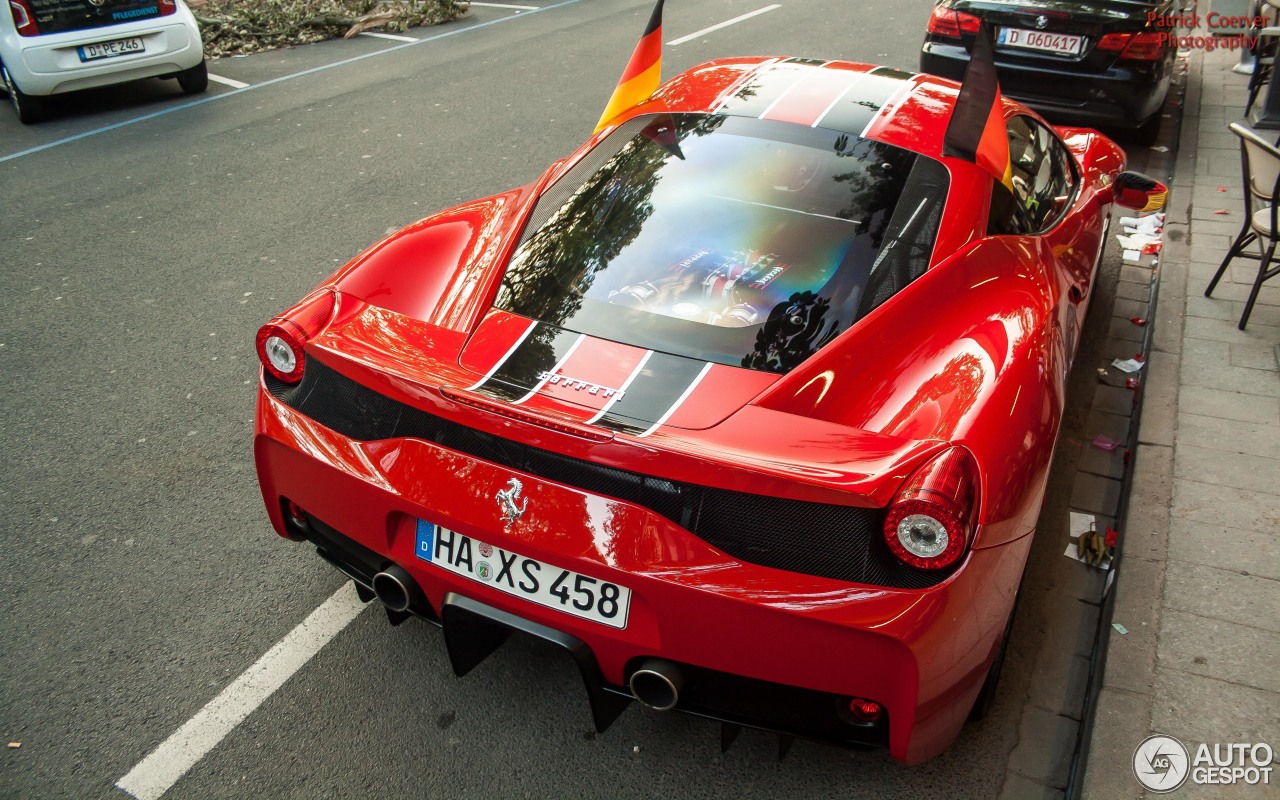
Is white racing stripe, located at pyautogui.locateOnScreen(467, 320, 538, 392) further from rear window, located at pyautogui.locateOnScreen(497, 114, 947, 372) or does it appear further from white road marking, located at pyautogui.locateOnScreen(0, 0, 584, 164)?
white road marking, located at pyautogui.locateOnScreen(0, 0, 584, 164)

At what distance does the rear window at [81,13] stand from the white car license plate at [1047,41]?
22.7ft

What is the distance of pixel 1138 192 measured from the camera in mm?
3949

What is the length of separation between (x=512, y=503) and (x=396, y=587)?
45 cm

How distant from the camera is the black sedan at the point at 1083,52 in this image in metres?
6.82

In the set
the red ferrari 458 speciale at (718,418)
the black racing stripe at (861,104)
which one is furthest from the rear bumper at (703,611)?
the black racing stripe at (861,104)

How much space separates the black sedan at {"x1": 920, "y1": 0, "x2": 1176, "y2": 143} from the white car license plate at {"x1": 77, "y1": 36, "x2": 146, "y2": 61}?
21.5 feet

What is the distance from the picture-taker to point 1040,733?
2738 mm

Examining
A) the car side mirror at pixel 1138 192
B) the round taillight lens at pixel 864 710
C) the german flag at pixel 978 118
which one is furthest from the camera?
the car side mirror at pixel 1138 192

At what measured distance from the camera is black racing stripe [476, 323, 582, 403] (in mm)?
2334

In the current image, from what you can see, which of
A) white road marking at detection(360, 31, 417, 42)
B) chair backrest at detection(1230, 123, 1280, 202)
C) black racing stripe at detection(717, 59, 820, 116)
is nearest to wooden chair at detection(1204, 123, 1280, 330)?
chair backrest at detection(1230, 123, 1280, 202)

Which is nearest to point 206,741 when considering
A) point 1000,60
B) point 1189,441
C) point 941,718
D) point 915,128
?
point 941,718

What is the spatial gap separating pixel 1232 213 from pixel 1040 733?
4608 mm

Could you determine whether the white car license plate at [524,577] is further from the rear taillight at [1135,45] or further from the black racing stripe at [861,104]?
the rear taillight at [1135,45]

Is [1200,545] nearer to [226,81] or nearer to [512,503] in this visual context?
[512,503]
